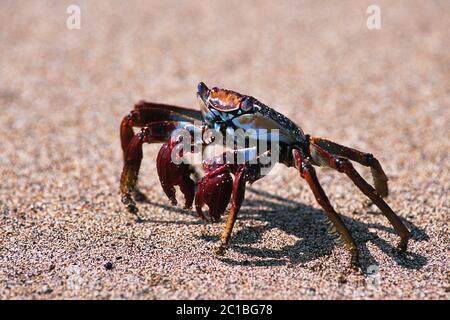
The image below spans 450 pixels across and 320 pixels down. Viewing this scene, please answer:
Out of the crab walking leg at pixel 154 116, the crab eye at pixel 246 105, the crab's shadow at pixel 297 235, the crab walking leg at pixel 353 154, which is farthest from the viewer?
the crab walking leg at pixel 154 116

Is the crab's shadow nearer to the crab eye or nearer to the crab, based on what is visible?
the crab

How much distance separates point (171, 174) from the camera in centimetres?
485

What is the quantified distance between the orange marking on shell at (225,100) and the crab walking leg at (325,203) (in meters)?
0.62

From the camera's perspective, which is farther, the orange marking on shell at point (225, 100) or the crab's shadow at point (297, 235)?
the crab's shadow at point (297, 235)

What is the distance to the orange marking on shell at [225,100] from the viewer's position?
463 cm

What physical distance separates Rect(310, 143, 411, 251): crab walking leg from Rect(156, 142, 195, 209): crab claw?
1.00 m

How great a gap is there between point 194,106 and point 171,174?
3.16 m

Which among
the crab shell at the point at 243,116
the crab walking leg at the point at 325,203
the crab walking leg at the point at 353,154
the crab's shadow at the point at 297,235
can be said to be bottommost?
the crab's shadow at the point at 297,235

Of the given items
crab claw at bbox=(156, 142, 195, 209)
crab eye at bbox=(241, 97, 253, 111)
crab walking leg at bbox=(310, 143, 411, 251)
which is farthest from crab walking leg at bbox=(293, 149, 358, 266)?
crab claw at bbox=(156, 142, 195, 209)

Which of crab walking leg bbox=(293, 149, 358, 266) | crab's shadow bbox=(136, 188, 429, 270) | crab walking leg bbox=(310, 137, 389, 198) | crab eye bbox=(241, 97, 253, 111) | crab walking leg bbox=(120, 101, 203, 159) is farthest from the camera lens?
crab walking leg bbox=(120, 101, 203, 159)

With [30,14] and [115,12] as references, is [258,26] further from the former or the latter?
[30,14]

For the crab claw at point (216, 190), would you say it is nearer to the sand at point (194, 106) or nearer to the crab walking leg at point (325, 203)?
the sand at point (194, 106)

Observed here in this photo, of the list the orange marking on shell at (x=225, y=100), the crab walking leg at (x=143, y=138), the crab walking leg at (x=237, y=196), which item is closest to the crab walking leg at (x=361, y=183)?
the crab walking leg at (x=237, y=196)

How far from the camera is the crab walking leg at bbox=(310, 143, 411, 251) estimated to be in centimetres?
454
